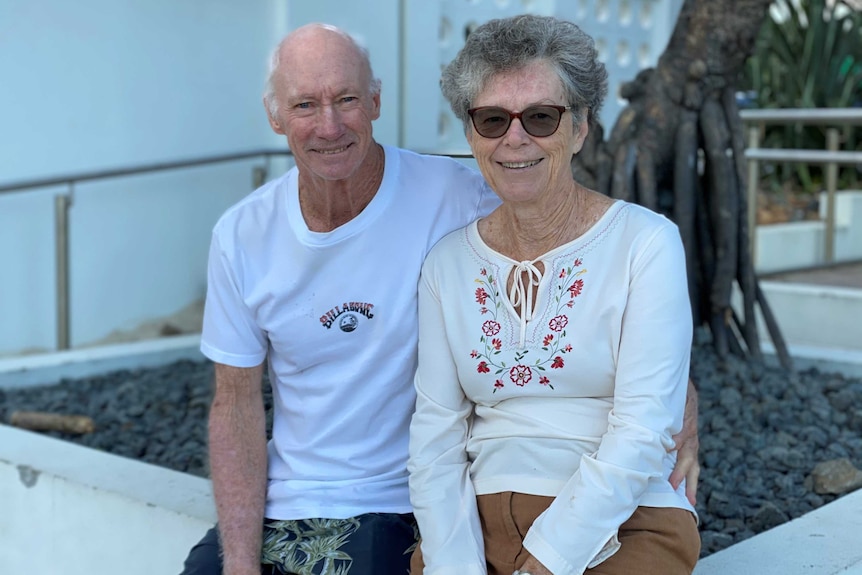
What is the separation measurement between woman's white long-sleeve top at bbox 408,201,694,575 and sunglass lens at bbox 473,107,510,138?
0.23 metres

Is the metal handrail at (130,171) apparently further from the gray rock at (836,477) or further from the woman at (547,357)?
the woman at (547,357)

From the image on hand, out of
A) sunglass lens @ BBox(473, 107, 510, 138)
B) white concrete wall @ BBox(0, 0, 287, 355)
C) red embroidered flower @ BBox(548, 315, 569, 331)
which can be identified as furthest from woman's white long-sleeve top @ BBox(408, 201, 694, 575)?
white concrete wall @ BBox(0, 0, 287, 355)

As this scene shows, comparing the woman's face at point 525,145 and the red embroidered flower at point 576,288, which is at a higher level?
the woman's face at point 525,145

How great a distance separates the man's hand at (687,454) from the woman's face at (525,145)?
0.49 metres

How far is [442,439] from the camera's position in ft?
7.36

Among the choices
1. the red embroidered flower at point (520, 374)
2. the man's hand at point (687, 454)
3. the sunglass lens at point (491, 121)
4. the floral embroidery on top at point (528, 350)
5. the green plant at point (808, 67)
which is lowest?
the man's hand at point (687, 454)

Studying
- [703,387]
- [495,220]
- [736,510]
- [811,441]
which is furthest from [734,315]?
[495,220]

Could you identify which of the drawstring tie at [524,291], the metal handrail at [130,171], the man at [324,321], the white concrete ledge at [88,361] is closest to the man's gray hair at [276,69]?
the man at [324,321]

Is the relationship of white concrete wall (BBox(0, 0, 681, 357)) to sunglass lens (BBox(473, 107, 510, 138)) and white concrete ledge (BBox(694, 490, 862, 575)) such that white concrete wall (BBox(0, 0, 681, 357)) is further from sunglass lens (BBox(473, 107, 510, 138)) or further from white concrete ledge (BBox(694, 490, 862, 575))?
white concrete ledge (BBox(694, 490, 862, 575))

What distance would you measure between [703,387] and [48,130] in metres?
3.82

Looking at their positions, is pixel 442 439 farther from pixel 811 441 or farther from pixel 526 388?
pixel 811 441

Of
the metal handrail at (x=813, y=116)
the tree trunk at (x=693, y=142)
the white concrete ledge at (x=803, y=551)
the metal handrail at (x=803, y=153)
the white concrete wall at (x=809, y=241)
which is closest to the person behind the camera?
the white concrete ledge at (x=803, y=551)

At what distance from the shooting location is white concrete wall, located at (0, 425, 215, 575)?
3.06 m

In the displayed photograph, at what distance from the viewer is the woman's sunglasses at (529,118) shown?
2131 mm
